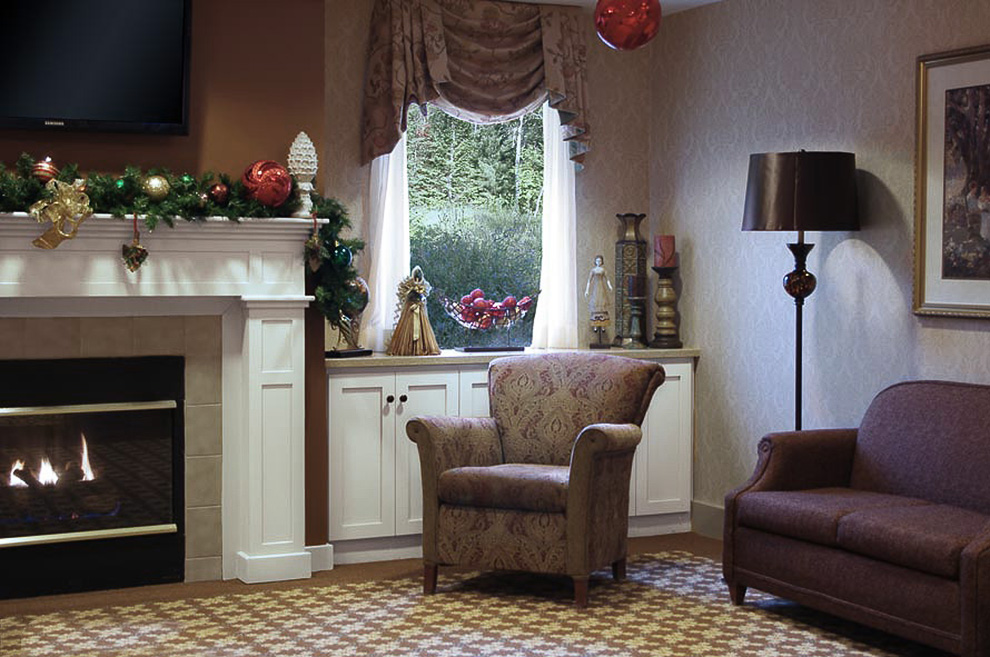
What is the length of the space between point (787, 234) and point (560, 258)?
3.74 ft

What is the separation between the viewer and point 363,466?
17.6ft

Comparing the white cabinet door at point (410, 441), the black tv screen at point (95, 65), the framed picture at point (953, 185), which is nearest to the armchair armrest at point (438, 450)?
the white cabinet door at point (410, 441)

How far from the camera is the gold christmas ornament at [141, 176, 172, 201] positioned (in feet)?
15.4

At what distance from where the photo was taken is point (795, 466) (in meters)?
4.68

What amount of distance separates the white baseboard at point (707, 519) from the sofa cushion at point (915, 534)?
1.73 metres

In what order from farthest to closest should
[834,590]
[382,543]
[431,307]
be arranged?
[431,307], [382,543], [834,590]

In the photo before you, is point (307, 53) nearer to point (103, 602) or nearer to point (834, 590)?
point (103, 602)

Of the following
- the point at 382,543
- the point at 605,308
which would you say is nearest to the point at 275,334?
the point at 382,543

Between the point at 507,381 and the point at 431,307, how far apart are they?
0.94 metres

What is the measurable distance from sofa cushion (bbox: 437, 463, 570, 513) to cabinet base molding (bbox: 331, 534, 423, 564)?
0.75 meters

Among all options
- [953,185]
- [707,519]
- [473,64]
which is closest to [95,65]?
[473,64]

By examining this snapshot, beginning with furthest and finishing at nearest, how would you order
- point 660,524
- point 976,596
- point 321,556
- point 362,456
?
1. point 660,524
2. point 362,456
3. point 321,556
4. point 976,596

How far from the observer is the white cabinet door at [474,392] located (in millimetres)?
5559

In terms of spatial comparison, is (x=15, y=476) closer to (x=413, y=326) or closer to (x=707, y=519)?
(x=413, y=326)
